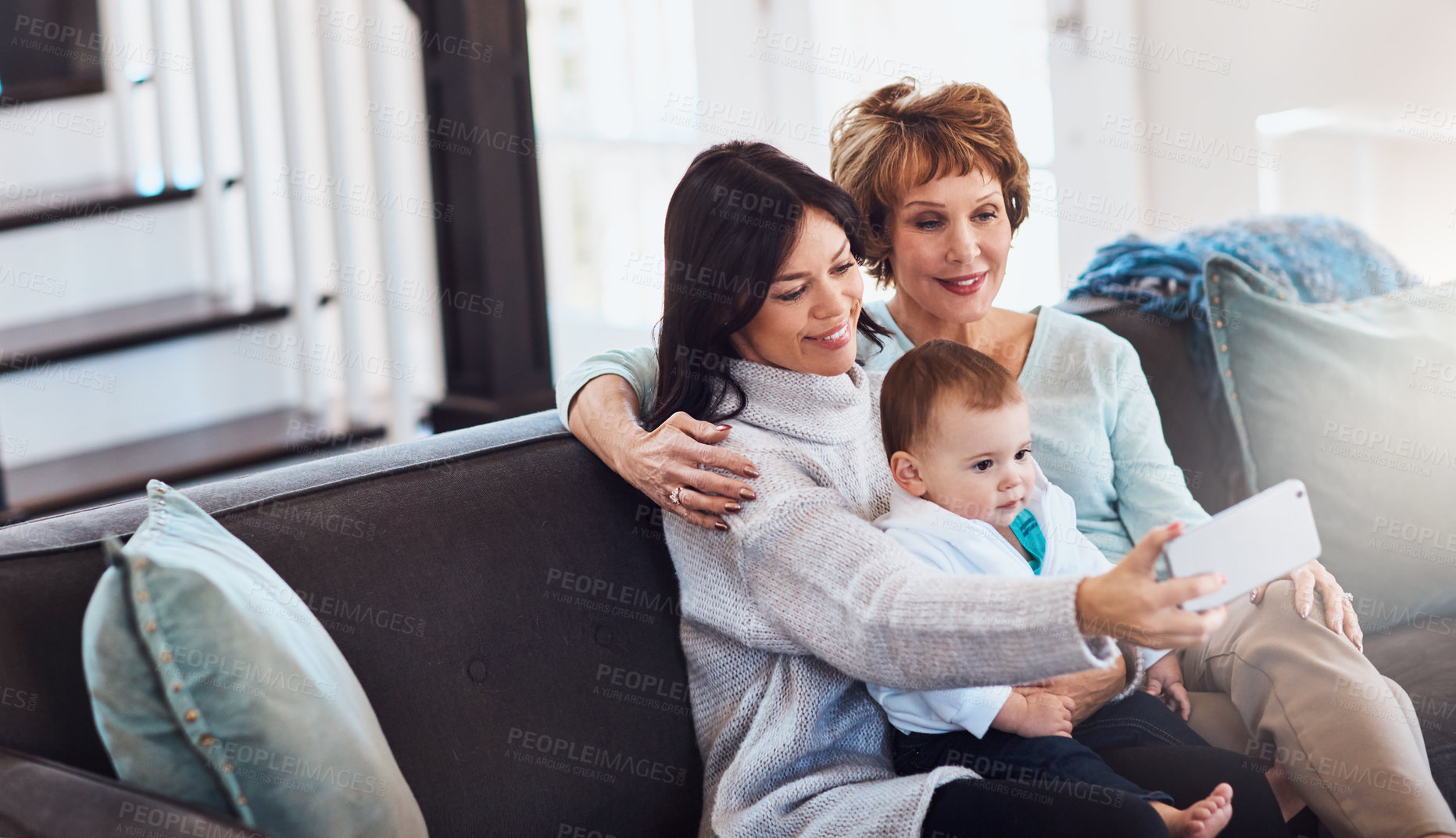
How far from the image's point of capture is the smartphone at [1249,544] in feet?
2.95

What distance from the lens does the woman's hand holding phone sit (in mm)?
878

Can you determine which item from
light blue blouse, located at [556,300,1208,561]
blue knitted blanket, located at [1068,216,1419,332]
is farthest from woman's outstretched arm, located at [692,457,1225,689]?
blue knitted blanket, located at [1068,216,1419,332]

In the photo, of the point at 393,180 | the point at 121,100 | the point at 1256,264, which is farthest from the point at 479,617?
the point at 121,100

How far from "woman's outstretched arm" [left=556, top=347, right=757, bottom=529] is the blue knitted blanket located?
840mm

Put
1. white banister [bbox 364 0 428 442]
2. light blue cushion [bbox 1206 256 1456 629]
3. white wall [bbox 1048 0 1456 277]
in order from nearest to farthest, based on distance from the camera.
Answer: light blue cushion [bbox 1206 256 1456 629] < white wall [bbox 1048 0 1456 277] < white banister [bbox 364 0 428 442]

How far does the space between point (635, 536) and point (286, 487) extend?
1.24 ft

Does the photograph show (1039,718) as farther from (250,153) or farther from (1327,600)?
(250,153)

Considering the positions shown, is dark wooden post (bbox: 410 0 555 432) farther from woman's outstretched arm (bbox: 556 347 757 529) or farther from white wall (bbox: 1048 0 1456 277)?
white wall (bbox: 1048 0 1456 277)

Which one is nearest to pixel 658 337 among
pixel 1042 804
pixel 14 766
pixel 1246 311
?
pixel 1042 804

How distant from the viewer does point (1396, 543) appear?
1.72 meters

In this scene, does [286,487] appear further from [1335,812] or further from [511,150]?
[511,150]

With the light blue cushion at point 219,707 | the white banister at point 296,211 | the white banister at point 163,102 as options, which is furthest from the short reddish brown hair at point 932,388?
the white banister at point 163,102

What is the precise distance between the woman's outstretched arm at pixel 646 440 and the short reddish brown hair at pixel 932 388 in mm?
143

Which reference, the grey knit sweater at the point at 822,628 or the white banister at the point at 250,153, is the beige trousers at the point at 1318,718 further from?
the white banister at the point at 250,153
